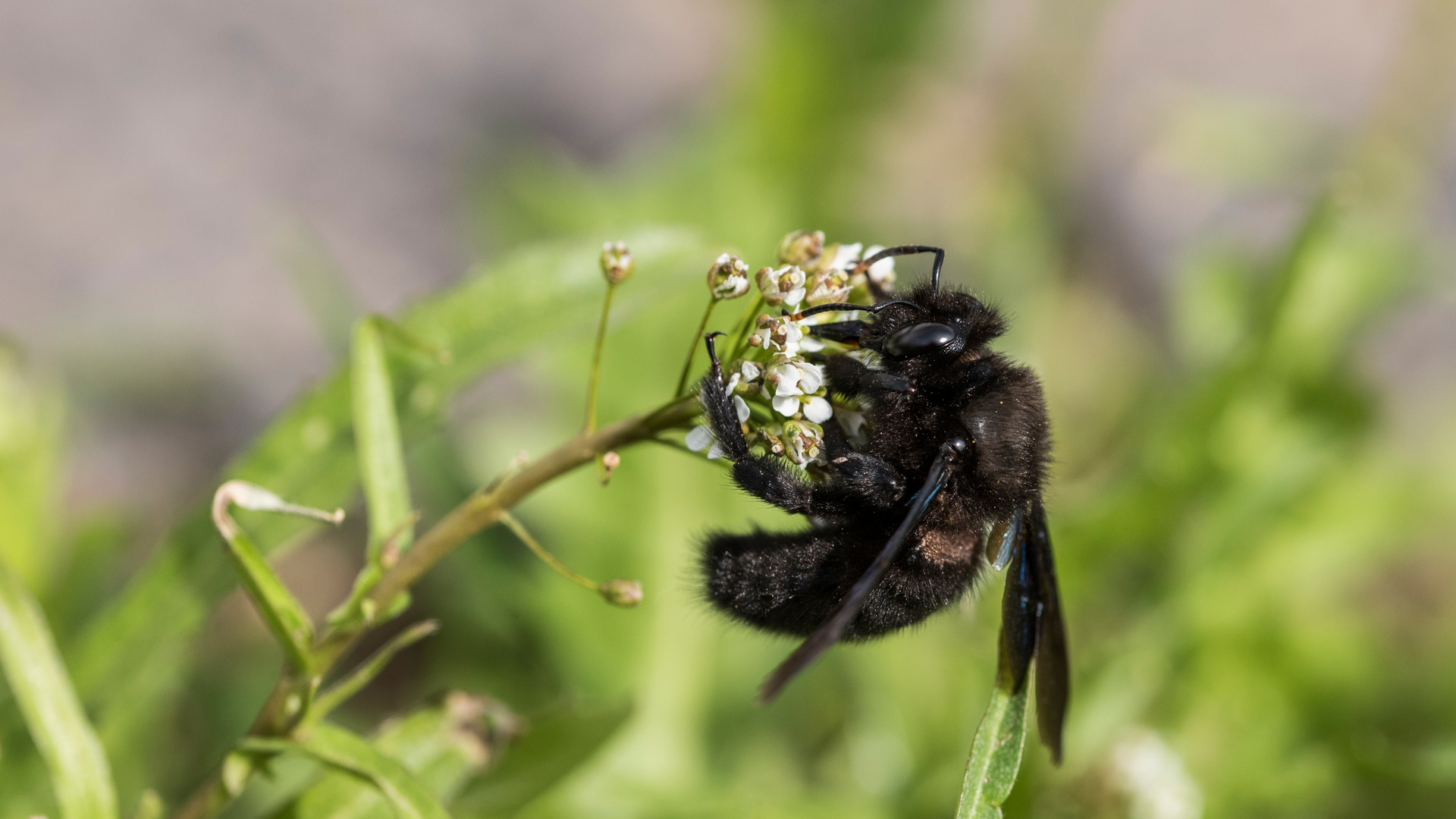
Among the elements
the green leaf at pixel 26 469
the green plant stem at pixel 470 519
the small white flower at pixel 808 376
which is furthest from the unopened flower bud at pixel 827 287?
the green leaf at pixel 26 469

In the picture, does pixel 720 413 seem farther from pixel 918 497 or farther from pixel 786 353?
pixel 918 497

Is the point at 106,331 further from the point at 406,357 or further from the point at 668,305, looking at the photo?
the point at 406,357

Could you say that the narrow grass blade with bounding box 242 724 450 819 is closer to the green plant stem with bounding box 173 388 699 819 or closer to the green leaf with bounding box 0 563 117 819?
the green plant stem with bounding box 173 388 699 819

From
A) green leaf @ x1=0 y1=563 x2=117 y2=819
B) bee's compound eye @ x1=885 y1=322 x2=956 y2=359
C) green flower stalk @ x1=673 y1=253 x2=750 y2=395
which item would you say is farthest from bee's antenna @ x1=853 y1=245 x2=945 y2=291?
green leaf @ x1=0 y1=563 x2=117 y2=819

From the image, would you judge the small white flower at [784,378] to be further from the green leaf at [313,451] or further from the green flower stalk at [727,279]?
the green leaf at [313,451]

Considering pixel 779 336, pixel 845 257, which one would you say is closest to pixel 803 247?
pixel 845 257
